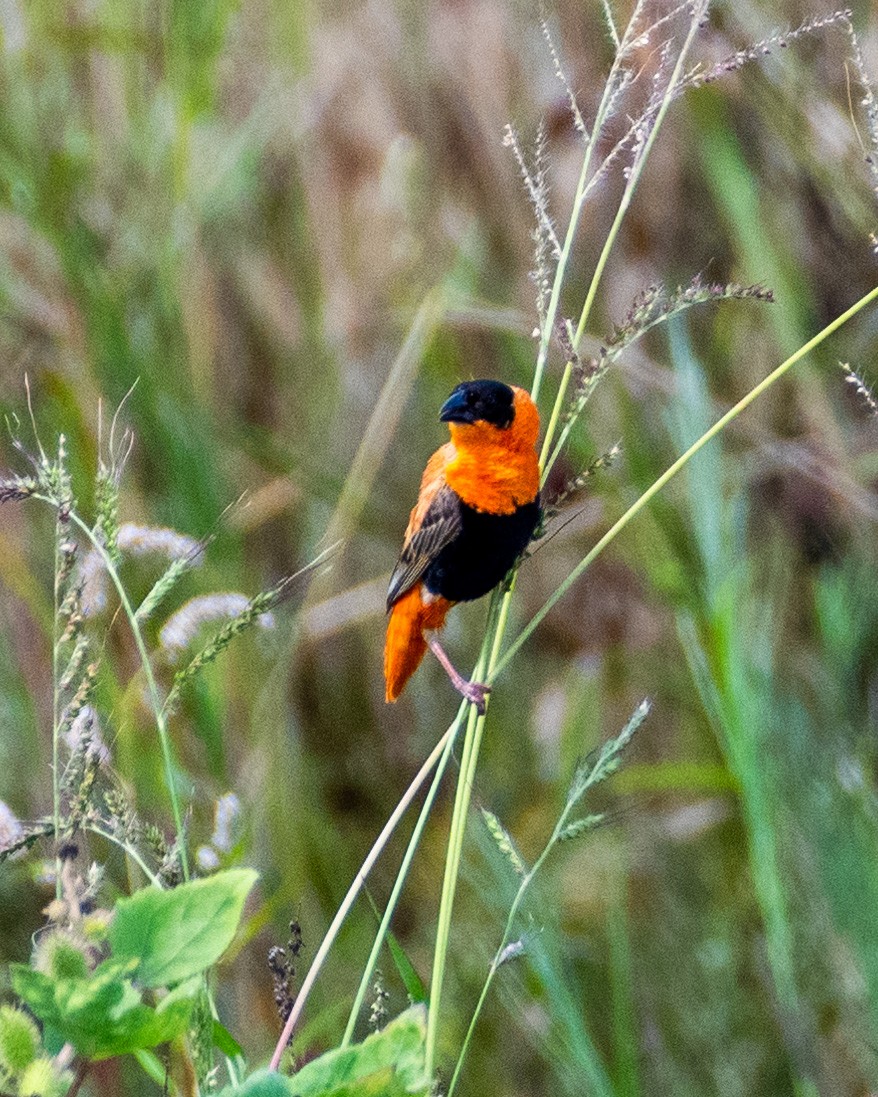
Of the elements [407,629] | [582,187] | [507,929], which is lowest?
[407,629]

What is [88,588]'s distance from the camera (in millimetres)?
966

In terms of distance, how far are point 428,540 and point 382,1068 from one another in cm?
112

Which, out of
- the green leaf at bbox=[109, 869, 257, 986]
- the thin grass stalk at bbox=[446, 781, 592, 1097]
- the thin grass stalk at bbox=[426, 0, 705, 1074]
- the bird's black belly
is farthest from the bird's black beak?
the green leaf at bbox=[109, 869, 257, 986]

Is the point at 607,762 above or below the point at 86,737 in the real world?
below

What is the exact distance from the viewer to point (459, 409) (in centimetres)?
152

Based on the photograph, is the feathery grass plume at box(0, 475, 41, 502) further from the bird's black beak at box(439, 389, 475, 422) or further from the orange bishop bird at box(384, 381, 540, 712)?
the bird's black beak at box(439, 389, 475, 422)

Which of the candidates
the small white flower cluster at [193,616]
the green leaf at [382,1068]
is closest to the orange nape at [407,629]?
the small white flower cluster at [193,616]

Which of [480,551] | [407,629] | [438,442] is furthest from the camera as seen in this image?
[438,442]

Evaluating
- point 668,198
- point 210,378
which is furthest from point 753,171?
point 210,378

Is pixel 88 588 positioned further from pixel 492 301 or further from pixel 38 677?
pixel 492 301

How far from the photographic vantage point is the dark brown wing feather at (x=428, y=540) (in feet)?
5.44

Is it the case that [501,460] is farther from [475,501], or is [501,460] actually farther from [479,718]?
[479,718]

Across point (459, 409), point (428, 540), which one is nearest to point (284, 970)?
point (459, 409)

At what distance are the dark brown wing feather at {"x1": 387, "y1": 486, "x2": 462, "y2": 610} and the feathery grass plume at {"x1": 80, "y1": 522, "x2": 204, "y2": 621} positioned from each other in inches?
23.6
